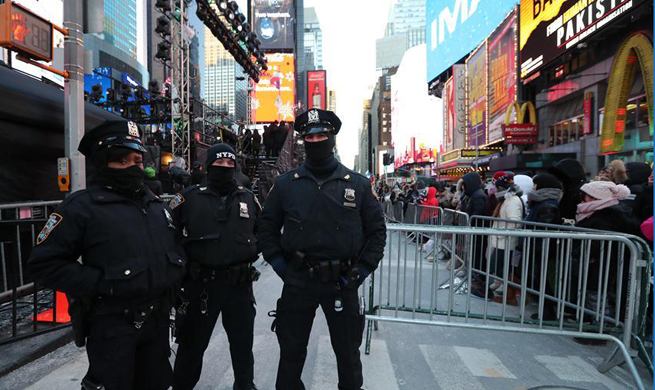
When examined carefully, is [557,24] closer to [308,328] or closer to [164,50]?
[164,50]

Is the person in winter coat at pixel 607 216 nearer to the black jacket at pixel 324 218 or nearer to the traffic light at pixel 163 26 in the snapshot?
the black jacket at pixel 324 218

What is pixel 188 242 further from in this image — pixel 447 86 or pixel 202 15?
pixel 447 86

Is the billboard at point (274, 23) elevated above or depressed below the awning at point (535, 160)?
above

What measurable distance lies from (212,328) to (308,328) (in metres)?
0.79

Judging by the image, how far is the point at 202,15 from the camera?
18234 mm

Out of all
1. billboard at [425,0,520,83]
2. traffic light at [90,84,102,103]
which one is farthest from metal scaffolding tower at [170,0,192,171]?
billboard at [425,0,520,83]

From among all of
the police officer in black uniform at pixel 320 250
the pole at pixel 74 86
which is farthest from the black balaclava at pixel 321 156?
the pole at pixel 74 86

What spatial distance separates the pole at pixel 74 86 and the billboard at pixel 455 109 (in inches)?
1619

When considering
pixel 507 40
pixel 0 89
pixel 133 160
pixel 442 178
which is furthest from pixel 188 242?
pixel 442 178

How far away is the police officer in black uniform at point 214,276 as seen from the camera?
279 centimetres

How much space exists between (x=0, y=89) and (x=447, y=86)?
50067 mm

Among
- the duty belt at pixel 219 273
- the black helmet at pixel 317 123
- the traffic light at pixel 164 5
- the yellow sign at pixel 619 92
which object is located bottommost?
the duty belt at pixel 219 273

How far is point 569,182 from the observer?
5.12m

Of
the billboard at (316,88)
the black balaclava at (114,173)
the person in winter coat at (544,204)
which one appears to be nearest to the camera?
the black balaclava at (114,173)
